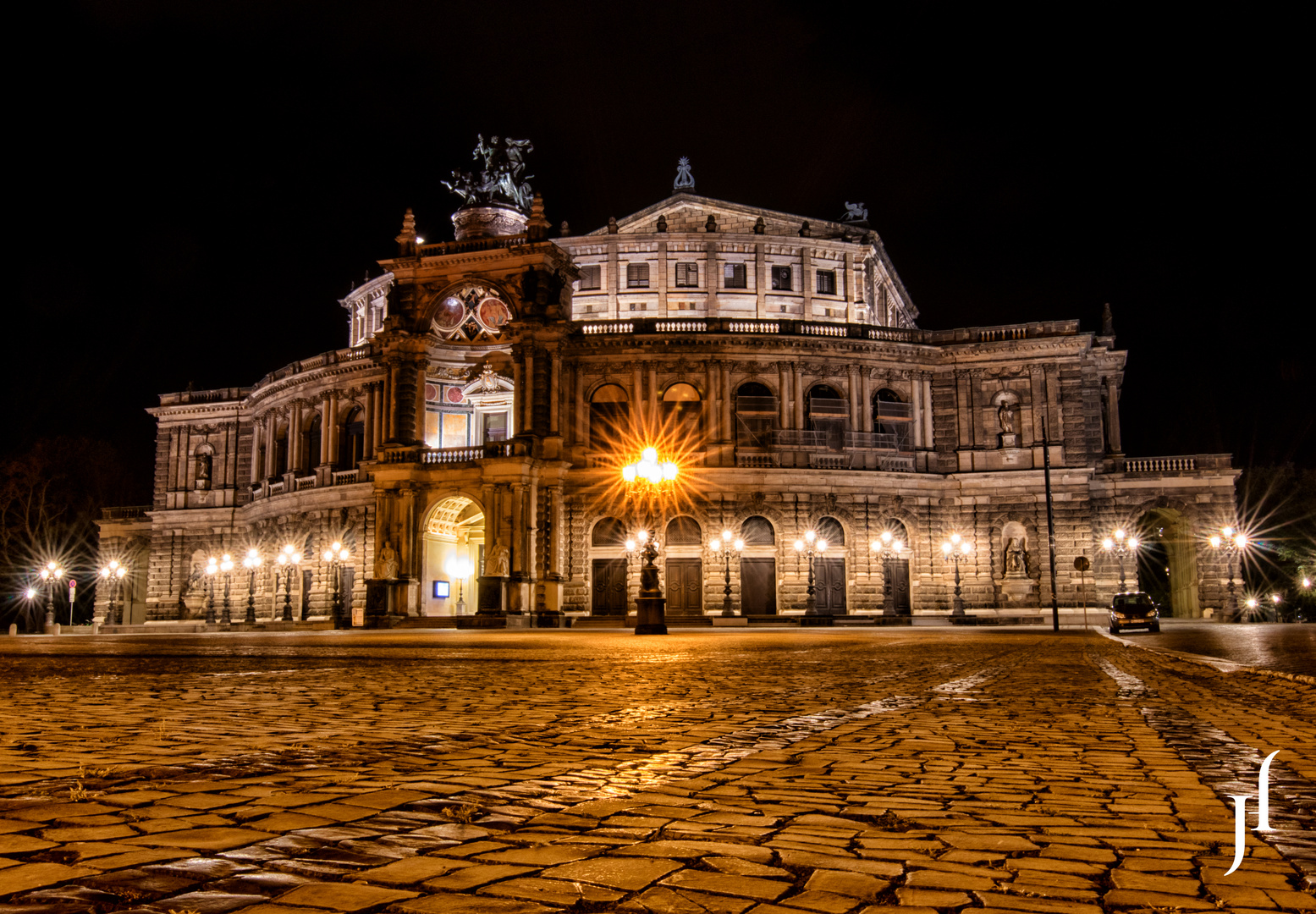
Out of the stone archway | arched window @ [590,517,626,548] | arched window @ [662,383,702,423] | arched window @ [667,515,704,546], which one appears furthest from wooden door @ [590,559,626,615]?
the stone archway

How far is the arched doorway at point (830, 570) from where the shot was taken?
46.4m

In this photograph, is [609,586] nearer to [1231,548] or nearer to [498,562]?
[498,562]

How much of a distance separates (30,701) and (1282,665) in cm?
1282

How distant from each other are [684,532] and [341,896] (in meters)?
45.0

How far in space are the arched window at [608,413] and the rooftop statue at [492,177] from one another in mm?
13594

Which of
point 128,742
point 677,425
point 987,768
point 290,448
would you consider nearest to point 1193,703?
point 987,768

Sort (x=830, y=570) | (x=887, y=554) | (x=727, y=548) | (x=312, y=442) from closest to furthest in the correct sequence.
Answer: (x=727, y=548), (x=830, y=570), (x=887, y=554), (x=312, y=442)

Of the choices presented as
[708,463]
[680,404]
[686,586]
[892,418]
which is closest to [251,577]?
[686,586]

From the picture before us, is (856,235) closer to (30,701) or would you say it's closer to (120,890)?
(30,701)

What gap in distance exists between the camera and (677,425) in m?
48.3

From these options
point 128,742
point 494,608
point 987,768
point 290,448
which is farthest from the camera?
point 290,448

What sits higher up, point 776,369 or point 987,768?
point 776,369

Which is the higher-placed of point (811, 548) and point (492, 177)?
point (492, 177)

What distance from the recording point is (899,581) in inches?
1882
